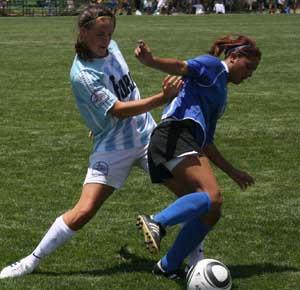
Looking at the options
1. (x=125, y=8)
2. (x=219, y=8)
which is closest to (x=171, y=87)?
(x=125, y=8)

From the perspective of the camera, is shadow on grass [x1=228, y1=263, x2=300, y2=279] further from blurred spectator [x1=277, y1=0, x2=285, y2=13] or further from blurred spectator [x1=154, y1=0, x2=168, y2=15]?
blurred spectator [x1=154, y1=0, x2=168, y2=15]

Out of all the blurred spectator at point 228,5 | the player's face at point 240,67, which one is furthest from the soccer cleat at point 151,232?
the blurred spectator at point 228,5

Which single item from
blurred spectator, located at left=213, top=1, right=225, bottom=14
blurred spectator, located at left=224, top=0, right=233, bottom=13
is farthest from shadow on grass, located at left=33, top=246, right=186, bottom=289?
blurred spectator, located at left=224, top=0, right=233, bottom=13

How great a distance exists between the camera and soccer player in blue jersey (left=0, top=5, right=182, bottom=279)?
5.37 metres

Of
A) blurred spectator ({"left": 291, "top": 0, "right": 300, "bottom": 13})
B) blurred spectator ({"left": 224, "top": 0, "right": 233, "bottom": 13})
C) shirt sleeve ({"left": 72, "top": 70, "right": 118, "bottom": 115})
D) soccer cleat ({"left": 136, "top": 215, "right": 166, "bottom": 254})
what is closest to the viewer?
soccer cleat ({"left": 136, "top": 215, "right": 166, "bottom": 254})

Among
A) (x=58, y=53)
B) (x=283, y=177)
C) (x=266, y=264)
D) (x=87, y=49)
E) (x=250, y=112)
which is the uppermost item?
(x=87, y=49)

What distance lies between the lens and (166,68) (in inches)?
197

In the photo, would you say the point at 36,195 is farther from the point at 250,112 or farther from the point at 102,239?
the point at 250,112

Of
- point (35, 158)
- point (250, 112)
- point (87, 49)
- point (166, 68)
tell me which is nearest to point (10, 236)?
point (87, 49)

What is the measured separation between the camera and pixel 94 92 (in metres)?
5.38

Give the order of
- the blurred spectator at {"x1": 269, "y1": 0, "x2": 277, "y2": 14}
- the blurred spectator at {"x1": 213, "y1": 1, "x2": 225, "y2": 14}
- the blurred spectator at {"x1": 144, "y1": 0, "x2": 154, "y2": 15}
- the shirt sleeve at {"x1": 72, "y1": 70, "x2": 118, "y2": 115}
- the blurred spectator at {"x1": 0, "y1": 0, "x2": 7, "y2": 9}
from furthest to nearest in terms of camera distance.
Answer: the blurred spectator at {"x1": 144, "y1": 0, "x2": 154, "y2": 15}
the blurred spectator at {"x1": 213, "y1": 1, "x2": 225, "y2": 14}
the blurred spectator at {"x1": 269, "y1": 0, "x2": 277, "y2": 14}
the blurred spectator at {"x1": 0, "y1": 0, "x2": 7, "y2": 9}
the shirt sleeve at {"x1": 72, "y1": 70, "x2": 118, "y2": 115}

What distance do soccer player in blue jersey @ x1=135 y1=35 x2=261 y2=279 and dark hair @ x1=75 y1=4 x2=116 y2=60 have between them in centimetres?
63

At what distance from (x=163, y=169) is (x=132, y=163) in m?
0.34

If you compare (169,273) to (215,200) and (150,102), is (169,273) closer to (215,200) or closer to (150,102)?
(215,200)
